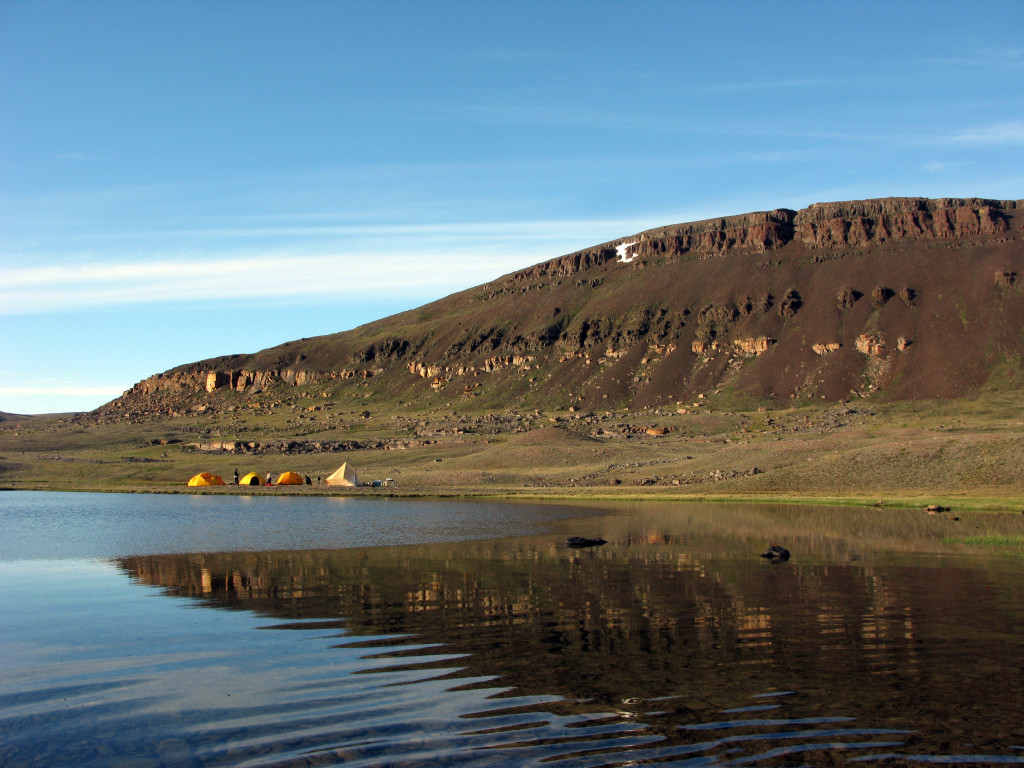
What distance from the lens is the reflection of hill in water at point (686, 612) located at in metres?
13.4

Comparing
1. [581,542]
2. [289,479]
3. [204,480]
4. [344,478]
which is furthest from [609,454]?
[581,542]

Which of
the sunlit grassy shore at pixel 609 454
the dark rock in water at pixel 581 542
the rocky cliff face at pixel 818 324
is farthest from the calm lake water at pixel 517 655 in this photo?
the rocky cliff face at pixel 818 324

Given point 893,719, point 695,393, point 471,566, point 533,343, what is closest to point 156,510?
point 471,566

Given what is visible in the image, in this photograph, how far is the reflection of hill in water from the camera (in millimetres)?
13430

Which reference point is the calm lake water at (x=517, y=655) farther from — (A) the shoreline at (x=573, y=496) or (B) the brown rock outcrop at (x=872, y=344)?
(B) the brown rock outcrop at (x=872, y=344)

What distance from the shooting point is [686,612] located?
19.6 metres

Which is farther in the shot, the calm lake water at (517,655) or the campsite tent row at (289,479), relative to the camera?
the campsite tent row at (289,479)

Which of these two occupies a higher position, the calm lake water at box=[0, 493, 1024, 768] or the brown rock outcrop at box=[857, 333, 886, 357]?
the brown rock outcrop at box=[857, 333, 886, 357]

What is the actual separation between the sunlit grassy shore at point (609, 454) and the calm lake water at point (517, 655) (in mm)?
24886

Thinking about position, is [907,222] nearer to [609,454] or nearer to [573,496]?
[609,454]

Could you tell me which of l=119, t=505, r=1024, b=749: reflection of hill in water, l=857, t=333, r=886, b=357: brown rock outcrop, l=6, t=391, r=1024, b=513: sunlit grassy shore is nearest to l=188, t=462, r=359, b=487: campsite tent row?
l=6, t=391, r=1024, b=513: sunlit grassy shore

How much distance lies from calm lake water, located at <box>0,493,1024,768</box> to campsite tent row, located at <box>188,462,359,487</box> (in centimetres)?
4784

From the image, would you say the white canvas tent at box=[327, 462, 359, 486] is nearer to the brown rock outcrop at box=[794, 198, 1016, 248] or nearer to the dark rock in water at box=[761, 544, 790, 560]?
the dark rock in water at box=[761, 544, 790, 560]

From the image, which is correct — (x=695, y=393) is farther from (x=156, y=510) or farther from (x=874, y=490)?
(x=156, y=510)
